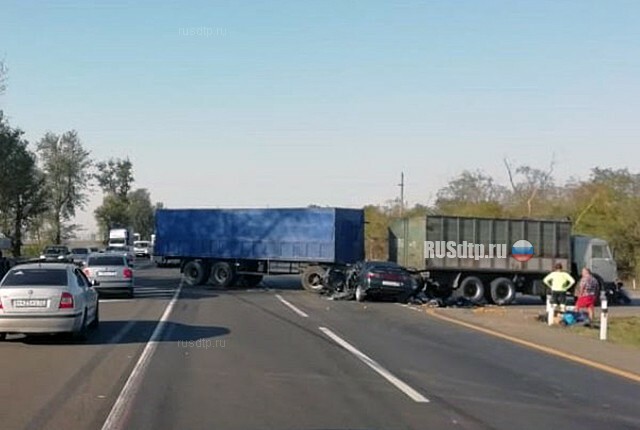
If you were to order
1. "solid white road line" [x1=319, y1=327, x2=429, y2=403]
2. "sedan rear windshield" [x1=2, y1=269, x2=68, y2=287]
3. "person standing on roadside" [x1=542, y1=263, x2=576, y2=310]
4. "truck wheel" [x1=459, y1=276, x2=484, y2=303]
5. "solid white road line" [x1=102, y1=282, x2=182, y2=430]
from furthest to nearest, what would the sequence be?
"truck wheel" [x1=459, y1=276, x2=484, y2=303] < "person standing on roadside" [x1=542, y1=263, x2=576, y2=310] < "sedan rear windshield" [x1=2, y1=269, x2=68, y2=287] < "solid white road line" [x1=319, y1=327, x2=429, y2=403] < "solid white road line" [x1=102, y1=282, x2=182, y2=430]

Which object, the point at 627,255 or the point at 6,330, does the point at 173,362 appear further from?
the point at 627,255

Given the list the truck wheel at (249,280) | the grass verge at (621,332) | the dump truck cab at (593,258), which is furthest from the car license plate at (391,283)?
the truck wheel at (249,280)

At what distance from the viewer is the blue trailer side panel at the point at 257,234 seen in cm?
3834

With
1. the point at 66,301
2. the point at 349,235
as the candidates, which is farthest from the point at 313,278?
the point at 66,301

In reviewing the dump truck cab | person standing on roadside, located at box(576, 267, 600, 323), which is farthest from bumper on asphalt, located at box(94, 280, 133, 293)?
the dump truck cab

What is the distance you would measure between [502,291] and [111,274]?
1423 cm

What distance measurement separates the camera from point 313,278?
126 ft

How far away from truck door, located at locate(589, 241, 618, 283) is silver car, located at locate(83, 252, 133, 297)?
1723 cm

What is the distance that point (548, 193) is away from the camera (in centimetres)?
8094

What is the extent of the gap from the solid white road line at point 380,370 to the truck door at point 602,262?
61.5 feet

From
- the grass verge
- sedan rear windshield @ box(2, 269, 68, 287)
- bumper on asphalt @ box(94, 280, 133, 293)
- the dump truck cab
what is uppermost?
the dump truck cab

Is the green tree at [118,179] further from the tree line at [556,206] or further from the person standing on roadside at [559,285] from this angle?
the person standing on roadside at [559,285]

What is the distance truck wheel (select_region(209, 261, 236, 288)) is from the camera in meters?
41.0

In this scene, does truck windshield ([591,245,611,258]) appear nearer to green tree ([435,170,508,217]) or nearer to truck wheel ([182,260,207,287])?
truck wheel ([182,260,207,287])
